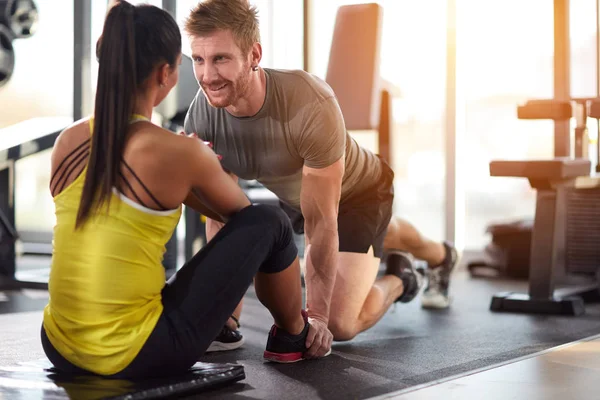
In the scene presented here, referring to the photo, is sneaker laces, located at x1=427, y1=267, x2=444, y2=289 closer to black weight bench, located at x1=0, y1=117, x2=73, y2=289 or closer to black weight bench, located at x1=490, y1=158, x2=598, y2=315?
black weight bench, located at x1=490, y1=158, x2=598, y2=315

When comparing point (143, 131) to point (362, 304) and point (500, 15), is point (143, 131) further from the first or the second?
point (500, 15)

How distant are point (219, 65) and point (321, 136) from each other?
34cm

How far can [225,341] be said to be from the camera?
2447 mm

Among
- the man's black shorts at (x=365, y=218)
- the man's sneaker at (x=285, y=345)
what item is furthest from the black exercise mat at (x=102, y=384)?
the man's black shorts at (x=365, y=218)

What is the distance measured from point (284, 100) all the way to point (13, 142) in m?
2.38

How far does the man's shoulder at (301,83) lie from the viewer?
7.55 ft

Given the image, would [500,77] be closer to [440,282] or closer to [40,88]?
[440,282]

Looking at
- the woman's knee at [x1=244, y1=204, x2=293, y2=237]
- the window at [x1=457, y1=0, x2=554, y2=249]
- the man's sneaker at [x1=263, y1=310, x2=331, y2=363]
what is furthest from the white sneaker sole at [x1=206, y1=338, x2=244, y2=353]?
the window at [x1=457, y1=0, x2=554, y2=249]

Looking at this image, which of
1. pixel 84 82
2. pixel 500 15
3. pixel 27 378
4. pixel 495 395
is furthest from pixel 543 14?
pixel 27 378

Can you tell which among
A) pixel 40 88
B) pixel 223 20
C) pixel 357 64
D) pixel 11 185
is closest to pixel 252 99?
pixel 223 20

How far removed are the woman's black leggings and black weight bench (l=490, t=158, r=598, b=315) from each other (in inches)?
68.3

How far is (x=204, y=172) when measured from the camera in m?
1.72

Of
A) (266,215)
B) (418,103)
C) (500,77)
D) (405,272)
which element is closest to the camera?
(266,215)

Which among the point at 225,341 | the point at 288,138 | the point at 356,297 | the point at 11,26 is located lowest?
the point at 225,341
